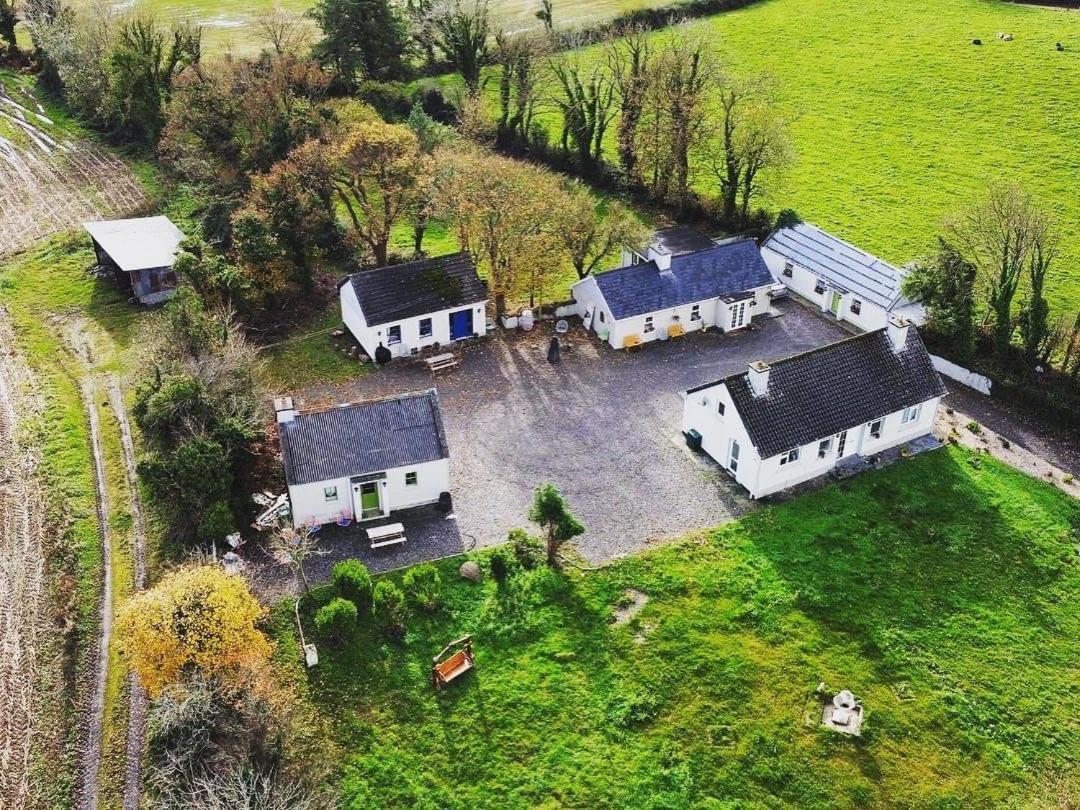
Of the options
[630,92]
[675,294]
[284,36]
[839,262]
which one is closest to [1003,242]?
[839,262]

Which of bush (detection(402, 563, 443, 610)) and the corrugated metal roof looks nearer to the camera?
bush (detection(402, 563, 443, 610))

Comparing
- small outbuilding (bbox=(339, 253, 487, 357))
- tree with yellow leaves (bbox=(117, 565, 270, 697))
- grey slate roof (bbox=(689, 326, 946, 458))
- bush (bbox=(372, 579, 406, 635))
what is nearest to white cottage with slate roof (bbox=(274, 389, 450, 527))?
bush (bbox=(372, 579, 406, 635))

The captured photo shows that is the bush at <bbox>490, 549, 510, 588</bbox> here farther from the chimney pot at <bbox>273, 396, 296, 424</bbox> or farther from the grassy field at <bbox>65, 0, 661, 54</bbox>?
the grassy field at <bbox>65, 0, 661, 54</bbox>

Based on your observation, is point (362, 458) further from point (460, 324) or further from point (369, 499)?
point (460, 324)

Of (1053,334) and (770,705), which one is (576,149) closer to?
(1053,334)

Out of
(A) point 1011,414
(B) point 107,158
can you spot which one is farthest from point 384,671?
(B) point 107,158

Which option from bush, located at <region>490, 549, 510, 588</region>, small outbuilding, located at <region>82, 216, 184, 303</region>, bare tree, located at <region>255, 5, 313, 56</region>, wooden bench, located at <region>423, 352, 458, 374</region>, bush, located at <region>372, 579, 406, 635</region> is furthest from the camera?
bare tree, located at <region>255, 5, 313, 56</region>

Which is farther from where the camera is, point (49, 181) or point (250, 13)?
point (250, 13)
